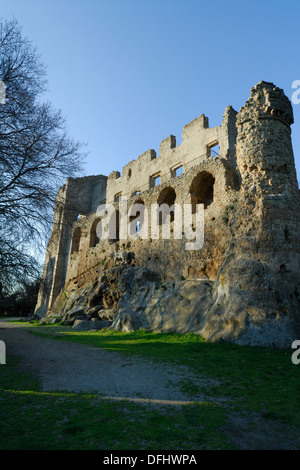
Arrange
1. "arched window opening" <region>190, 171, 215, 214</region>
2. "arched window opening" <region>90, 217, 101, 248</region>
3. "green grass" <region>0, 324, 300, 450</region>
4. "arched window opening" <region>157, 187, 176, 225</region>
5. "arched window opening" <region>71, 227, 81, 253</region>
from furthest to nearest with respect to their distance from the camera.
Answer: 1. "arched window opening" <region>71, 227, 81, 253</region>
2. "arched window opening" <region>90, 217, 101, 248</region>
3. "arched window opening" <region>157, 187, 176, 225</region>
4. "arched window opening" <region>190, 171, 215, 214</region>
5. "green grass" <region>0, 324, 300, 450</region>

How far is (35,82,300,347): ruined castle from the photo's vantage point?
9008mm

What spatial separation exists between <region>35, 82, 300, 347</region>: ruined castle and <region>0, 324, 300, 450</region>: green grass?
7.30 feet

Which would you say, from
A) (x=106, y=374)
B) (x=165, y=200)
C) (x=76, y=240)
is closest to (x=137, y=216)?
Answer: (x=165, y=200)

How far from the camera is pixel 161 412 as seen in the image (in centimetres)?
419

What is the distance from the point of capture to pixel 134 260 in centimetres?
1798

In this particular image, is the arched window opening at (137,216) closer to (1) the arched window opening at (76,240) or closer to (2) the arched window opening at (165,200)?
(2) the arched window opening at (165,200)

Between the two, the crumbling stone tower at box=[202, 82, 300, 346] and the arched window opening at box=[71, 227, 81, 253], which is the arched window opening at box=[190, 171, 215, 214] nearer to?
the crumbling stone tower at box=[202, 82, 300, 346]

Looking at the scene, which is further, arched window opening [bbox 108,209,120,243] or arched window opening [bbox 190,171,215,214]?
arched window opening [bbox 108,209,120,243]

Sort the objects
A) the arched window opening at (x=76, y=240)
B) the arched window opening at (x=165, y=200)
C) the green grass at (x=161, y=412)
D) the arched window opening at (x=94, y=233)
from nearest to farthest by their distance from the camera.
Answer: the green grass at (x=161, y=412), the arched window opening at (x=165, y=200), the arched window opening at (x=94, y=233), the arched window opening at (x=76, y=240)

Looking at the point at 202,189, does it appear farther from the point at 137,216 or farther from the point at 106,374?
the point at 106,374

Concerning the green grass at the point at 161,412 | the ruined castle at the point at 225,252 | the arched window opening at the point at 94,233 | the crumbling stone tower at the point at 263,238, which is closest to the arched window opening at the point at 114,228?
the ruined castle at the point at 225,252

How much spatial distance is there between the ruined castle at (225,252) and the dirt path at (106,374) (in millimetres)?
2248

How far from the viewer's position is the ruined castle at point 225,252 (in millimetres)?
9008

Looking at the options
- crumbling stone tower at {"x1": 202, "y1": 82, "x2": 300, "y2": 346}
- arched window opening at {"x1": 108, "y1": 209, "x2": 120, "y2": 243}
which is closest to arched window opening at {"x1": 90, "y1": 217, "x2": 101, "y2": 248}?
arched window opening at {"x1": 108, "y1": 209, "x2": 120, "y2": 243}
